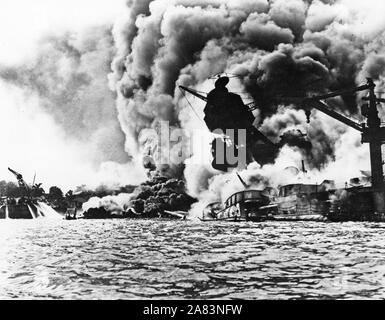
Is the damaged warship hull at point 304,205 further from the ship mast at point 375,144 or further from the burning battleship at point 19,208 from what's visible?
the burning battleship at point 19,208

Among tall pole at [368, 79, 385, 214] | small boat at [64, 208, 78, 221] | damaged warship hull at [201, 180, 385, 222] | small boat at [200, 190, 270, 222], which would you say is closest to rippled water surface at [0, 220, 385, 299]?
damaged warship hull at [201, 180, 385, 222]

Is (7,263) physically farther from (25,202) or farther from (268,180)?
(25,202)

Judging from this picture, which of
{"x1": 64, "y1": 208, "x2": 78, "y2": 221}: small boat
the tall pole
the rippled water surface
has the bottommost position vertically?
the rippled water surface

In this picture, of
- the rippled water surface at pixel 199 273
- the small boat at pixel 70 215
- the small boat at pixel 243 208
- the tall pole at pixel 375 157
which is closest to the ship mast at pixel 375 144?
the tall pole at pixel 375 157

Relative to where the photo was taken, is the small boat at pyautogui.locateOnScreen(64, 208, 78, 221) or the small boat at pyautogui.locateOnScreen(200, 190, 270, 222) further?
the small boat at pyautogui.locateOnScreen(64, 208, 78, 221)

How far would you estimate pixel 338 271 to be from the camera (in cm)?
1450

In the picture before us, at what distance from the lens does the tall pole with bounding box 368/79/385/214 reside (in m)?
53.8

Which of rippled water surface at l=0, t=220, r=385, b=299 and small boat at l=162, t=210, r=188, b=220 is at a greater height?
small boat at l=162, t=210, r=188, b=220

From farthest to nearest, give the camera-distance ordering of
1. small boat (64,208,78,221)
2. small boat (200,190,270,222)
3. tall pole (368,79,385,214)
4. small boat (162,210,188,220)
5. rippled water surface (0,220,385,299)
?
small boat (64,208,78,221), small boat (162,210,188,220), small boat (200,190,270,222), tall pole (368,79,385,214), rippled water surface (0,220,385,299)

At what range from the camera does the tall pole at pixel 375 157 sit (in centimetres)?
5381

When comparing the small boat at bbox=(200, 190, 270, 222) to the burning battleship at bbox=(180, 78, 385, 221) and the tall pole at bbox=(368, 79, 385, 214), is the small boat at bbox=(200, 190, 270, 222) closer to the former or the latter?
the burning battleship at bbox=(180, 78, 385, 221)

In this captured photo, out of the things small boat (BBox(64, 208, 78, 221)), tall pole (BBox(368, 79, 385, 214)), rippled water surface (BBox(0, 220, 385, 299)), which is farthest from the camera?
small boat (BBox(64, 208, 78, 221))

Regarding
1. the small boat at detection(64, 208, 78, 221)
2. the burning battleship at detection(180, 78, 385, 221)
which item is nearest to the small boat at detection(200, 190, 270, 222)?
the burning battleship at detection(180, 78, 385, 221)
